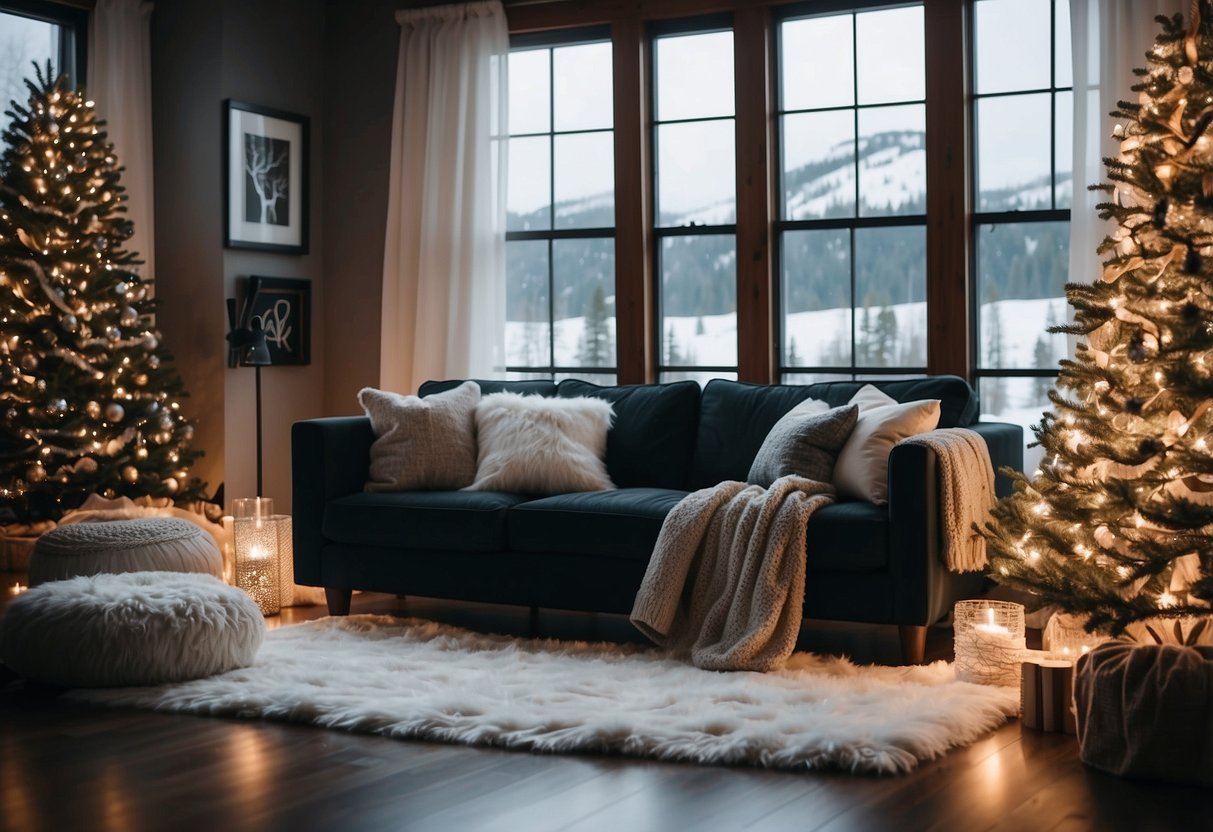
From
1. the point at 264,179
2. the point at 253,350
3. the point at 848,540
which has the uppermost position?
the point at 264,179

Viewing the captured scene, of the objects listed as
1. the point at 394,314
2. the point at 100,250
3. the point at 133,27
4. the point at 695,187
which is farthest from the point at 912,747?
the point at 133,27

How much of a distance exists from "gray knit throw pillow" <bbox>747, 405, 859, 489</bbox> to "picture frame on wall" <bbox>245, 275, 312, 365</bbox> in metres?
2.76

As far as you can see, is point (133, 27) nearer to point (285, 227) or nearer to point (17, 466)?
point (285, 227)

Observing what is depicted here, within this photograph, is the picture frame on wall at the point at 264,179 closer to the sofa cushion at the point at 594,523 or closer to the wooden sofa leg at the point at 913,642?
the sofa cushion at the point at 594,523

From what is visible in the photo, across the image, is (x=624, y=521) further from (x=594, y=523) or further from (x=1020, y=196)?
(x=1020, y=196)

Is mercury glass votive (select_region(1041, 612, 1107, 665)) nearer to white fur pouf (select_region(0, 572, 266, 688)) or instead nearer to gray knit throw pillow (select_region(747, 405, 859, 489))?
gray knit throw pillow (select_region(747, 405, 859, 489))

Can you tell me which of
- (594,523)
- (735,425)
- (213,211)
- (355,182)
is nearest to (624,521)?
(594,523)

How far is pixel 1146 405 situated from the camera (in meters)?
3.39

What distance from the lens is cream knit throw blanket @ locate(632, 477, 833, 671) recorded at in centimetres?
397

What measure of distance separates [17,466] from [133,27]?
209 centimetres

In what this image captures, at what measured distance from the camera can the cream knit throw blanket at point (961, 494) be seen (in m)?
3.96

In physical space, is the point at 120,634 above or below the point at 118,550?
below

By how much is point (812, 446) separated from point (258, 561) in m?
2.11

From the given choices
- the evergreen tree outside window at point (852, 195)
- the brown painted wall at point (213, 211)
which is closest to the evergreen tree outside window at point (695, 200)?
the evergreen tree outside window at point (852, 195)
